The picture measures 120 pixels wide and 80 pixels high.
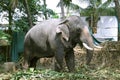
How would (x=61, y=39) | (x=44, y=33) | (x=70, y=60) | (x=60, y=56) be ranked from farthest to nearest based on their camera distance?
(x=44, y=33)
(x=70, y=60)
(x=61, y=39)
(x=60, y=56)

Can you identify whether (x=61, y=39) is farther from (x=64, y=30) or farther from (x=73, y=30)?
(x=73, y=30)

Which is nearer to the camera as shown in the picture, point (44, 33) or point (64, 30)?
point (64, 30)

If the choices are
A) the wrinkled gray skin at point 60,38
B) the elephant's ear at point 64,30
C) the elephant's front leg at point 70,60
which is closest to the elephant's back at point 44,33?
the wrinkled gray skin at point 60,38

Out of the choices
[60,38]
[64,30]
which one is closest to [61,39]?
[60,38]

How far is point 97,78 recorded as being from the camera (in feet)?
25.1

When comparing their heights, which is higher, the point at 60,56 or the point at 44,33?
the point at 44,33

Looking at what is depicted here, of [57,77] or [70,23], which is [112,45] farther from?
[57,77]

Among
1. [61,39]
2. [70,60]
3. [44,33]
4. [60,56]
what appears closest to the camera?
[60,56]

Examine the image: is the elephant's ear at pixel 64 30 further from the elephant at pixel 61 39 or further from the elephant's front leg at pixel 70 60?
the elephant's front leg at pixel 70 60

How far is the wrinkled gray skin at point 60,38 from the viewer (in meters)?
9.27

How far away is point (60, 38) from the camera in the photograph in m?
9.38

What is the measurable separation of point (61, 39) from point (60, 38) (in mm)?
41

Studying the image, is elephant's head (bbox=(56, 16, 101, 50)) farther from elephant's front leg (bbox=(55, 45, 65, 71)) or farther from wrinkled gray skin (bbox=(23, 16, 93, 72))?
elephant's front leg (bbox=(55, 45, 65, 71))

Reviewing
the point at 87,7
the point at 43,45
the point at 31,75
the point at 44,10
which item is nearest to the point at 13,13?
the point at 44,10
